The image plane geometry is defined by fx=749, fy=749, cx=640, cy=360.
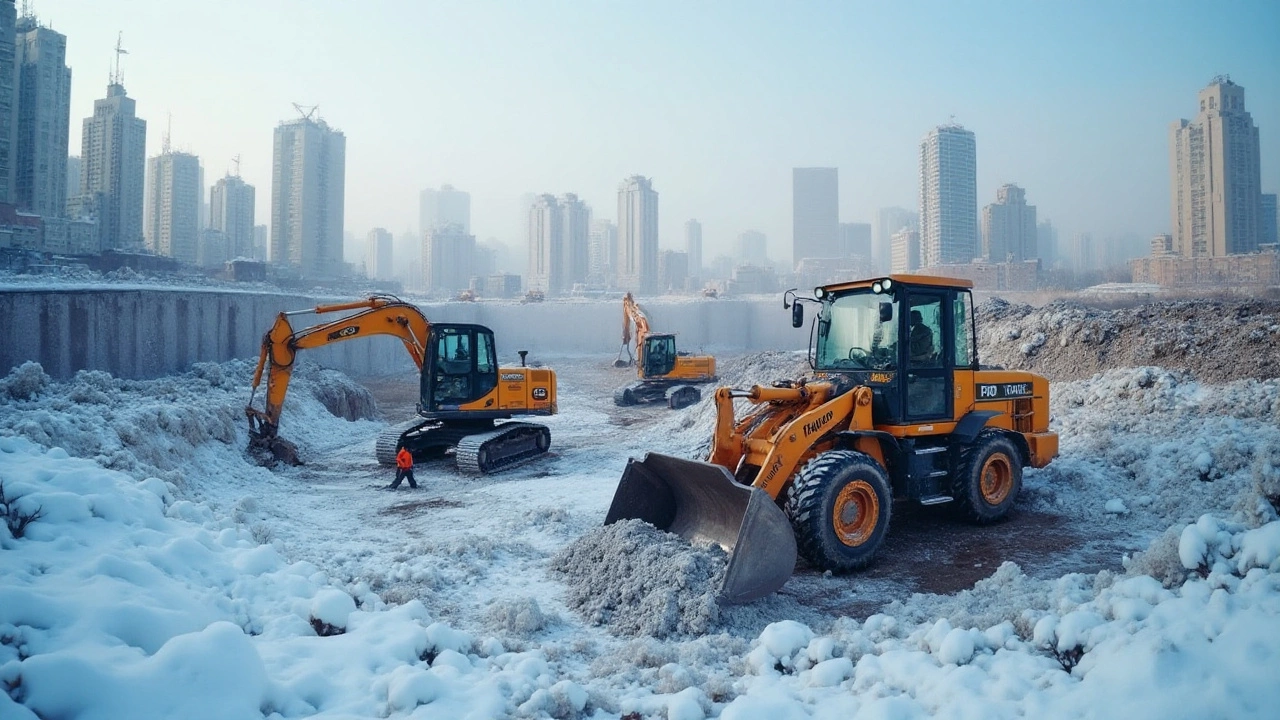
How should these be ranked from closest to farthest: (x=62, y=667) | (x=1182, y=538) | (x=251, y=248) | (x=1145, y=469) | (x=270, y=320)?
(x=62, y=667), (x=1182, y=538), (x=1145, y=469), (x=270, y=320), (x=251, y=248)

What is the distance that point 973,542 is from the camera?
7.28m

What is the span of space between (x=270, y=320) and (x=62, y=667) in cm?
2444

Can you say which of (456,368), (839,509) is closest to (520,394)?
(456,368)

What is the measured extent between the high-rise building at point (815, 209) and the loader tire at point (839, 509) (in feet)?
360

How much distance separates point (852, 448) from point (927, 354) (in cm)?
129

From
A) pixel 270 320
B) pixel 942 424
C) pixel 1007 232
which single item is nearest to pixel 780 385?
pixel 942 424

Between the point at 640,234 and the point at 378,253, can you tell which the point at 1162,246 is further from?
the point at 378,253

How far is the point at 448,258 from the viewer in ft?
340

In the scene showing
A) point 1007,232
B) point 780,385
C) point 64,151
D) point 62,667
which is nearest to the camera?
point 62,667

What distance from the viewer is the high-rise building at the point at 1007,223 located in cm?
7075

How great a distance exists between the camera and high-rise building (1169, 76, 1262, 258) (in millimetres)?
32625

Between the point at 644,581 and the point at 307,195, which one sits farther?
the point at 307,195

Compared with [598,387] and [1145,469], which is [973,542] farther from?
[598,387]

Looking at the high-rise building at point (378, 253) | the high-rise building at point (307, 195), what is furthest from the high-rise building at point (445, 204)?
the high-rise building at point (307, 195)
